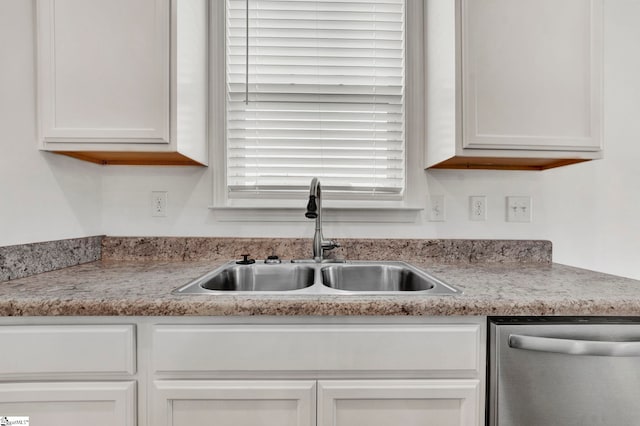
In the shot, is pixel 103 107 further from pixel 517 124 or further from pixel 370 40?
pixel 517 124

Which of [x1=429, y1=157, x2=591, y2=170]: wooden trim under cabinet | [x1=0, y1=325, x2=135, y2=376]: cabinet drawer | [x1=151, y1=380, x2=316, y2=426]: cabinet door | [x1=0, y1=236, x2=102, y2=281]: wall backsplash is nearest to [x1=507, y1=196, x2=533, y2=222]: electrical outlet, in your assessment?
Answer: [x1=429, y1=157, x2=591, y2=170]: wooden trim under cabinet

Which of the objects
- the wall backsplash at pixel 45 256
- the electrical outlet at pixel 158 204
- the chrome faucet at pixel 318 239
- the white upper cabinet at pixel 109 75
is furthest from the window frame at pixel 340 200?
the wall backsplash at pixel 45 256

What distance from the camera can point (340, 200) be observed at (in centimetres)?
164

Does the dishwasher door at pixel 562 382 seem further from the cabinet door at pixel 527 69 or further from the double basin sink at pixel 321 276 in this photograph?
the cabinet door at pixel 527 69

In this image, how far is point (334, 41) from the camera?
1.64 metres

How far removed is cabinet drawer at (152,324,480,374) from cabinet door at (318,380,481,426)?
44 millimetres

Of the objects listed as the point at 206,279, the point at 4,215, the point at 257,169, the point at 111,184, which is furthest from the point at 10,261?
the point at 257,169

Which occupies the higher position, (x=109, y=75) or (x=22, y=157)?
(x=109, y=75)

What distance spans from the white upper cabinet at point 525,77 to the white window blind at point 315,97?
422 millimetres

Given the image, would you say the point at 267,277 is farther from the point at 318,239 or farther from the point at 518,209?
the point at 518,209

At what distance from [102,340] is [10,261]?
1.90ft

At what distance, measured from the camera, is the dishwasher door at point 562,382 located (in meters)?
0.90

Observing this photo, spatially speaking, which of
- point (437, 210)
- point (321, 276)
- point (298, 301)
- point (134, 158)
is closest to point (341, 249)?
point (321, 276)

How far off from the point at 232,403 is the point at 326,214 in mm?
942
